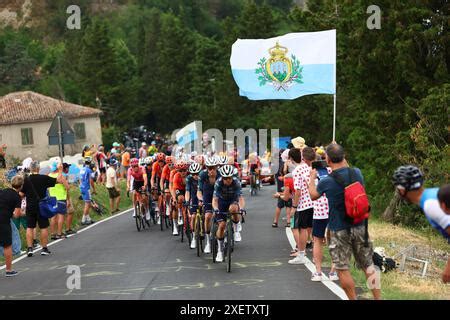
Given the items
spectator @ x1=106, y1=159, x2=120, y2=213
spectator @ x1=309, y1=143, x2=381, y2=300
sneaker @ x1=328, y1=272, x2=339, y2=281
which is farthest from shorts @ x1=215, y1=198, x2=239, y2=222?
spectator @ x1=106, y1=159, x2=120, y2=213

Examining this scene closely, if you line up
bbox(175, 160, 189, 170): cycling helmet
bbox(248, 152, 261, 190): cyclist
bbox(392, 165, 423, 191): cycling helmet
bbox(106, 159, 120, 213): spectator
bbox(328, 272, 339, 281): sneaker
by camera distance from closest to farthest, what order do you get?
1. bbox(392, 165, 423, 191): cycling helmet
2. bbox(328, 272, 339, 281): sneaker
3. bbox(175, 160, 189, 170): cycling helmet
4. bbox(106, 159, 120, 213): spectator
5. bbox(248, 152, 261, 190): cyclist

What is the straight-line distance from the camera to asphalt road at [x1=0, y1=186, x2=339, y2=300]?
11.4 m

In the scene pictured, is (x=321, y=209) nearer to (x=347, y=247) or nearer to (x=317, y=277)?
(x=317, y=277)

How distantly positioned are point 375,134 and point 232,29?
58.2 m

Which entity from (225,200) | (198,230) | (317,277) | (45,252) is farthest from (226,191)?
(45,252)

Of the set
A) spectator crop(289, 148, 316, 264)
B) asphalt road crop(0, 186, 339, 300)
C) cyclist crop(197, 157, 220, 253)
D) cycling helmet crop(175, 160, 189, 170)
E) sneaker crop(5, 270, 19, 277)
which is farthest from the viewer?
cycling helmet crop(175, 160, 189, 170)

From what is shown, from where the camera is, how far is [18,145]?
71.7m

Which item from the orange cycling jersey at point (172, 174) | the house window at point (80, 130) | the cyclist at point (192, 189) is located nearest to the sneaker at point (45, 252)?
the cyclist at point (192, 189)

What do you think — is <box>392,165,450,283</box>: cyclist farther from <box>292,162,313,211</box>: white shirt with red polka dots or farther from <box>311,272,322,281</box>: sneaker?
<box>292,162,313,211</box>: white shirt with red polka dots

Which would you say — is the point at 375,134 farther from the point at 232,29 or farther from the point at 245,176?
the point at 232,29

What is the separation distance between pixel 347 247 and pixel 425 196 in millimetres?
2000

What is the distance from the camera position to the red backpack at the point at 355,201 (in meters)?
9.04

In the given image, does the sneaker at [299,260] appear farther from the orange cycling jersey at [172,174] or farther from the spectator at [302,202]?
the orange cycling jersey at [172,174]

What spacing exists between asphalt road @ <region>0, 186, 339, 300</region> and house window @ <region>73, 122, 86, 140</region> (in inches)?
2236
